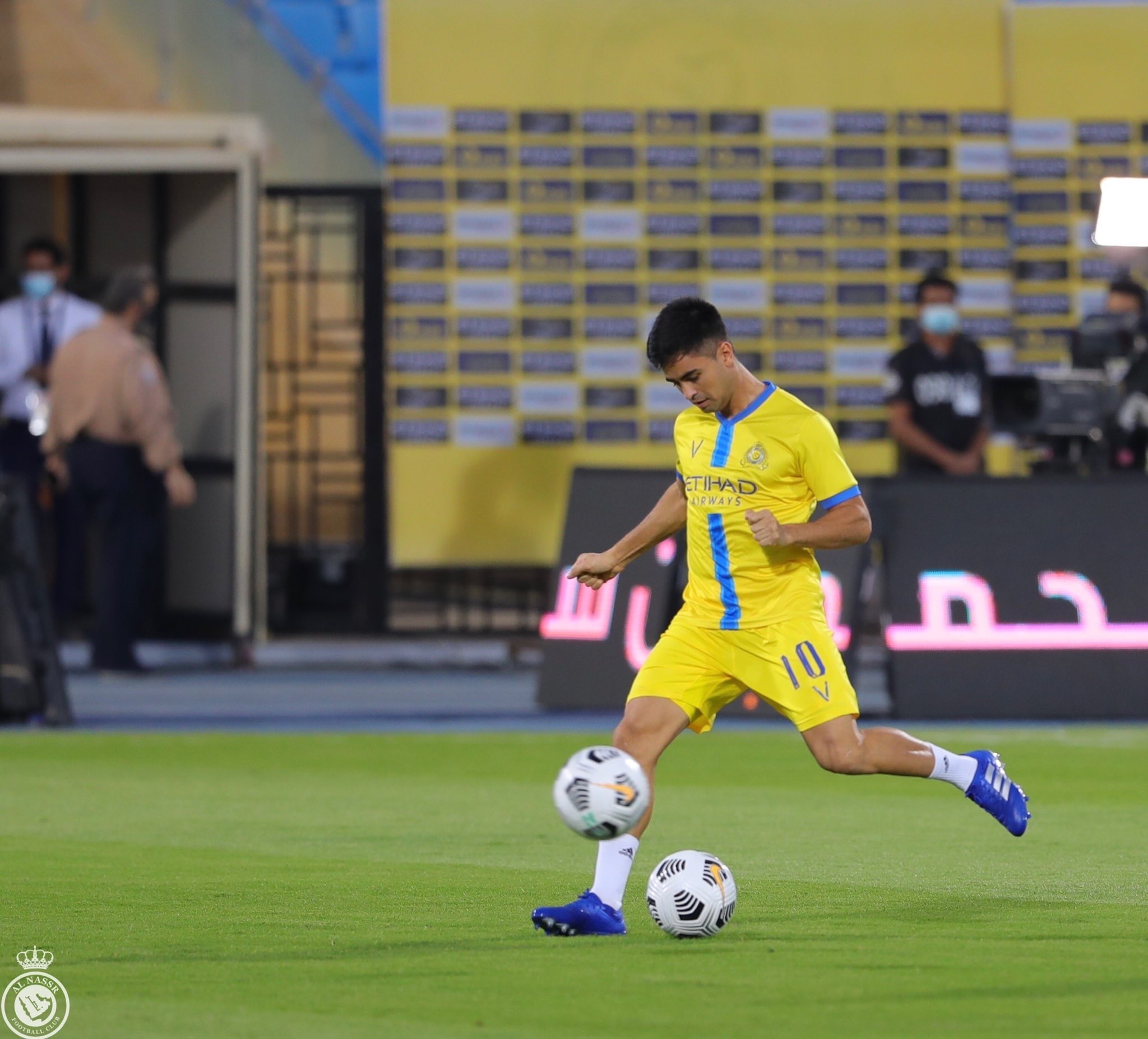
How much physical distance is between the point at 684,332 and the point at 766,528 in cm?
63

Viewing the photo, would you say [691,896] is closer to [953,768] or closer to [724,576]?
[724,576]

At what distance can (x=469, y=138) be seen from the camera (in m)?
17.7

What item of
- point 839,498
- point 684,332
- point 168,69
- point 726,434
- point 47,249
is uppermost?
point 168,69

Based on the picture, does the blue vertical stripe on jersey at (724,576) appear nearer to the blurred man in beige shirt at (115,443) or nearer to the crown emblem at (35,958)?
the crown emblem at (35,958)

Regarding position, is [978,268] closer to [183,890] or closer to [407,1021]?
[183,890]

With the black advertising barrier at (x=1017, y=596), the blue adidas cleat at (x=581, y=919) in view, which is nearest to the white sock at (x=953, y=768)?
the blue adidas cleat at (x=581, y=919)

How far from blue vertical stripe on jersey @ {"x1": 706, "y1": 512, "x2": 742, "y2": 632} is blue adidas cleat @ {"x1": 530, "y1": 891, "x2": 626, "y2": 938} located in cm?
97

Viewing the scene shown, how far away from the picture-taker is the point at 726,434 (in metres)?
7.22

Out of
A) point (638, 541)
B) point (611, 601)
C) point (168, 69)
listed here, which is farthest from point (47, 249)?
point (638, 541)

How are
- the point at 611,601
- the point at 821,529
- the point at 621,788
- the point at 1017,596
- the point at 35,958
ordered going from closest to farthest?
1. the point at 35,958
2. the point at 621,788
3. the point at 821,529
4. the point at 1017,596
5. the point at 611,601

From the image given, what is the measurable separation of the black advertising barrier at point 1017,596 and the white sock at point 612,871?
22.3ft

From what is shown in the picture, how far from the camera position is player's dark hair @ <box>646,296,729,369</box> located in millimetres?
6938

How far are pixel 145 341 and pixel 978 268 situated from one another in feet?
21.0

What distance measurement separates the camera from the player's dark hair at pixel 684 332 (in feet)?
22.8
